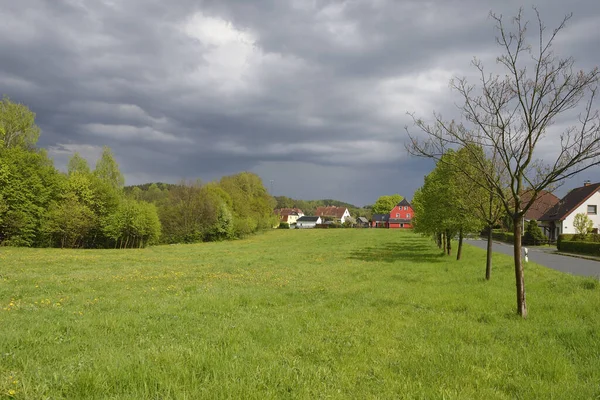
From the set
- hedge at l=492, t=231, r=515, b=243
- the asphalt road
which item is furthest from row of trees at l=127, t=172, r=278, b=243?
the asphalt road

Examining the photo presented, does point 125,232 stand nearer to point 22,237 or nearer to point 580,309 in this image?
point 22,237

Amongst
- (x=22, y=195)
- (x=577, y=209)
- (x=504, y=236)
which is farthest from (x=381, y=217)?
(x=22, y=195)

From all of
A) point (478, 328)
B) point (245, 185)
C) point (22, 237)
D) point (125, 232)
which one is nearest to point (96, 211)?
point (125, 232)

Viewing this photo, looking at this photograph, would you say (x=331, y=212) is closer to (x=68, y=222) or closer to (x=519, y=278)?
(x=68, y=222)

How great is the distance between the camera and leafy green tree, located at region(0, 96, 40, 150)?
43062 mm

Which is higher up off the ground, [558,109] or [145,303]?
[558,109]

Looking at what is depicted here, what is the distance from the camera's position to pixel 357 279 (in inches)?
675

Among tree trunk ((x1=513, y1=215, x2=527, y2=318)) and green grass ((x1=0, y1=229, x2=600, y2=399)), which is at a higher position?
tree trunk ((x1=513, y1=215, x2=527, y2=318))

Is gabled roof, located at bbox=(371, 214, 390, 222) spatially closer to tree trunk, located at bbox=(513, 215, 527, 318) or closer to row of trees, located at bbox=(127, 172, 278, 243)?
row of trees, located at bbox=(127, 172, 278, 243)

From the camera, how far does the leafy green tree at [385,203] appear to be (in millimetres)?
156875

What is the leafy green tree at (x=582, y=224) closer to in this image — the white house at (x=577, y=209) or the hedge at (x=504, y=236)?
the white house at (x=577, y=209)

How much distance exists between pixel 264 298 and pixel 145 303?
3.51 metres

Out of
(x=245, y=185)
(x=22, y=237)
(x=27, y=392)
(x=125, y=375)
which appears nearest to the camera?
(x=27, y=392)

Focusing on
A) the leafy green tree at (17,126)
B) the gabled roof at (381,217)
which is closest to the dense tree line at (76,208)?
A: the leafy green tree at (17,126)
